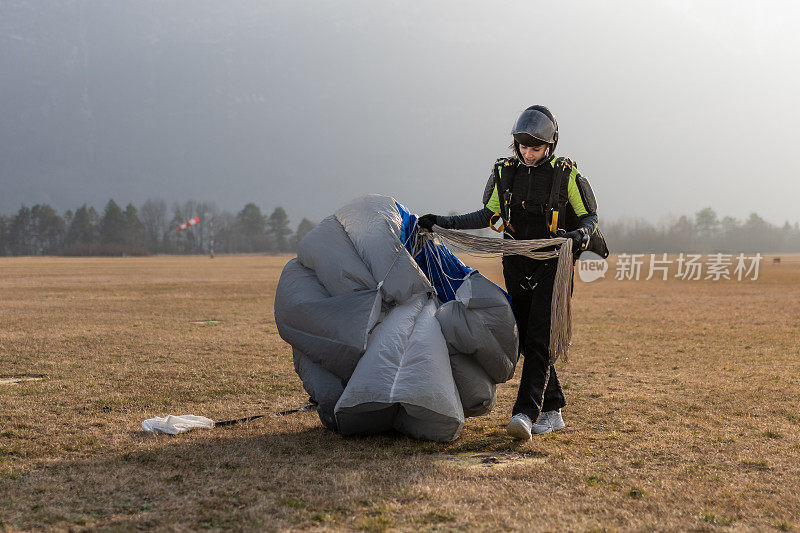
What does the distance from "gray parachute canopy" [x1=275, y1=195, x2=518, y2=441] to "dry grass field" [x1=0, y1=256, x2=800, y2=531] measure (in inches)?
11.1

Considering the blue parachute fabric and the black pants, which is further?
the blue parachute fabric

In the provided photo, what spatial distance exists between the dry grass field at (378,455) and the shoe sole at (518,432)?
64 mm

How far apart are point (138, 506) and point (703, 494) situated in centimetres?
290

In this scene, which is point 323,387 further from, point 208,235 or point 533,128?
point 208,235

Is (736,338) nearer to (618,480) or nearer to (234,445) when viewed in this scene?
(618,480)

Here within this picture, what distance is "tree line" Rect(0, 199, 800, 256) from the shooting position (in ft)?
373

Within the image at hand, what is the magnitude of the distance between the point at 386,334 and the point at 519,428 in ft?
3.69

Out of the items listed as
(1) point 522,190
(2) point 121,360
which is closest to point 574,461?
(1) point 522,190

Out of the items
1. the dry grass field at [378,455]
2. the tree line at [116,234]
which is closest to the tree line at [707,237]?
the tree line at [116,234]

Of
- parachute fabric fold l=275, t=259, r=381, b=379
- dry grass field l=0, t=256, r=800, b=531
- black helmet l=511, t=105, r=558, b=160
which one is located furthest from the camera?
black helmet l=511, t=105, r=558, b=160

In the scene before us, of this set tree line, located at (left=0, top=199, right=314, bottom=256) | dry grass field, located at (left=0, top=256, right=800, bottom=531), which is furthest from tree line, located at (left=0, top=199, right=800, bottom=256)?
dry grass field, located at (left=0, top=256, right=800, bottom=531)

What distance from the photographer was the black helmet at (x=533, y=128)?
4.99m

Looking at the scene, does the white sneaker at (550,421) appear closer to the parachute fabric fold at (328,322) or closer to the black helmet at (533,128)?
the parachute fabric fold at (328,322)

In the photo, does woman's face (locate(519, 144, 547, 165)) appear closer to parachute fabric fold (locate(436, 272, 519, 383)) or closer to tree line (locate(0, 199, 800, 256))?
parachute fabric fold (locate(436, 272, 519, 383))
